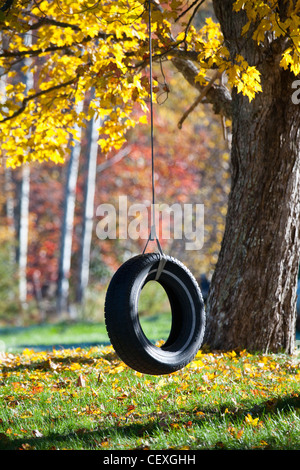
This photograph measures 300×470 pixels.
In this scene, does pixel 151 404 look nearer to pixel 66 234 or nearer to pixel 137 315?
pixel 137 315

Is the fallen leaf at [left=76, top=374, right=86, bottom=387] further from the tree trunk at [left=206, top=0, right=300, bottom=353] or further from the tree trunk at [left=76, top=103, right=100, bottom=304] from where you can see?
the tree trunk at [left=76, top=103, right=100, bottom=304]

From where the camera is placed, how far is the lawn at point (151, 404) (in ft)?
12.4

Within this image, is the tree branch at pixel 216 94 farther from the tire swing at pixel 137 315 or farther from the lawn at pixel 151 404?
the tire swing at pixel 137 315

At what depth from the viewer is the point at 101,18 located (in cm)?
669

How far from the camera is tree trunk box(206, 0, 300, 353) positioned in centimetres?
→ 646

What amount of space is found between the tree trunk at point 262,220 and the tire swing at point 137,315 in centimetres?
220

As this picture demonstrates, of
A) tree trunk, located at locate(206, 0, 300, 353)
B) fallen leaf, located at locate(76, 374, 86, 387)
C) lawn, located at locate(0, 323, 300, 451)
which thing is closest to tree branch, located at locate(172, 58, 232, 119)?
tree trunk, located at locate(206, 0, 300, 353)

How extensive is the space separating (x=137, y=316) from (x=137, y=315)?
3 cm

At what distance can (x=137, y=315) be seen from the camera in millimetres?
4090

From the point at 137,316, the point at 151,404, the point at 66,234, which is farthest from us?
the point at 66,234

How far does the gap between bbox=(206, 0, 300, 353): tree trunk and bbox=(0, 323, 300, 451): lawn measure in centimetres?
38

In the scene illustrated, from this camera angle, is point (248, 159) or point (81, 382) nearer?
point (81, 382)

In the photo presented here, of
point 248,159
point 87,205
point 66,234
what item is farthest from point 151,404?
point 87,205

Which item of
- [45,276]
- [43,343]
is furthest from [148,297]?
[45,276]
